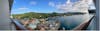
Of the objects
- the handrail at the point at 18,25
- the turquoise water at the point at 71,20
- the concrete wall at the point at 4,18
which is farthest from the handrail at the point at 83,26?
the concrete wall at the point at 4,18

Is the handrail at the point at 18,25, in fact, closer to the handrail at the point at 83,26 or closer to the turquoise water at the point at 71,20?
the turquoise water at the point at 71,20

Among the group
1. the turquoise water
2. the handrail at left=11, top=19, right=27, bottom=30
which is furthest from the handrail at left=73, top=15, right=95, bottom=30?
the handrail at left=11, top=19, right=27, bottom=30

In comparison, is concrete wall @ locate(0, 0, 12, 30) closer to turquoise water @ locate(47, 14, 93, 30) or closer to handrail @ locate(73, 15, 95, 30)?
turquoise water @ locate(47, 14, 93, 30)

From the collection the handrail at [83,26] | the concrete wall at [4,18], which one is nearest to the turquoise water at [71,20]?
the handrail at [83,26]

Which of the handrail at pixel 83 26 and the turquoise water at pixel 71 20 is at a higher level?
the turquoise water at pixel 71 20

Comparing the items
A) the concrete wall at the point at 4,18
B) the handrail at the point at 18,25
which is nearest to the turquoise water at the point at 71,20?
the handrail at the point at 18,25

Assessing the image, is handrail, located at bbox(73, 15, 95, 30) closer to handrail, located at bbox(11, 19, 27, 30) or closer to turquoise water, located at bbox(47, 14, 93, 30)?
turquoise water, located at bbox(47, 14, 93, 30)

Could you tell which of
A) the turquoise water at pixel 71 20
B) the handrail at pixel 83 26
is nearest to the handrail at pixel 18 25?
the turquoise water at pixel 71 20

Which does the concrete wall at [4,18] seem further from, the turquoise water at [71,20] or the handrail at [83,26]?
the handrail at [83,26]

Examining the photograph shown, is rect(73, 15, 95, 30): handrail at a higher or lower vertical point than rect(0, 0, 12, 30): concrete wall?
lower

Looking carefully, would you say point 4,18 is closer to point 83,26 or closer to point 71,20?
point 71,20

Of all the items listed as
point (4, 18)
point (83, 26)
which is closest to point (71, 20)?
point (83, 26)

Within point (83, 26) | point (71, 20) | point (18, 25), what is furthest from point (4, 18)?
point (83, 26)

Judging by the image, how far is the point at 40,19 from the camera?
127 cm
